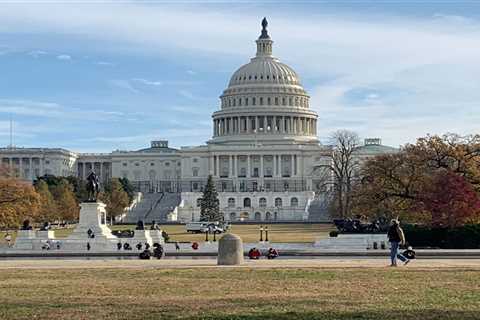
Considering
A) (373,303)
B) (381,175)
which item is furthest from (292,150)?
(373,303)

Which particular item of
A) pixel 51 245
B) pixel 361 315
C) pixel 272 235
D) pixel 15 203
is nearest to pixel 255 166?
pixel 272 235

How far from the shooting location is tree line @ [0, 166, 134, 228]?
75.1m

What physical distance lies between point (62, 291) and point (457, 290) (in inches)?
338

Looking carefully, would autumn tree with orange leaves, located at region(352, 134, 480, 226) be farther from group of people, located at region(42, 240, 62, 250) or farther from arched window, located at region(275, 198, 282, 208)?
arched window, located at region(275, 198, 282, 208)

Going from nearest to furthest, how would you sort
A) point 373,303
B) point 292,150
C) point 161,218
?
1. point 373,303
2. point 161,218
3. point 292,150

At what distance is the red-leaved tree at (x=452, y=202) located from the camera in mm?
59562

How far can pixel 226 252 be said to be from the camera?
3247 centimetres

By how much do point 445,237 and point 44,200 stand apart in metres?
56.2

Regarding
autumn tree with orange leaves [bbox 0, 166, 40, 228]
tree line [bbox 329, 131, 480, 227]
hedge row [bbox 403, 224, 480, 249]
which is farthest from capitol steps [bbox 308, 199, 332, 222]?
hedge row [bbox 403, 224, 480, 249]

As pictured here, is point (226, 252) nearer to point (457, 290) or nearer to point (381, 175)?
point (457, 290)

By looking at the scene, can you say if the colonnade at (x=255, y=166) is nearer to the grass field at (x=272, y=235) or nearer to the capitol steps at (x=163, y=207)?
the capitol steps at (x=163, y=207)

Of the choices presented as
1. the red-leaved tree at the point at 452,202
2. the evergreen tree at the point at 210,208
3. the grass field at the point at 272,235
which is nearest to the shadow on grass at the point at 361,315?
the red-leaved tree at the point at 452,202

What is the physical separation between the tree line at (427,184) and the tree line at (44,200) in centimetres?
2397

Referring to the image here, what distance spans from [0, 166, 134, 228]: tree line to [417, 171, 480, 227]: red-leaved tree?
98.9 feet
